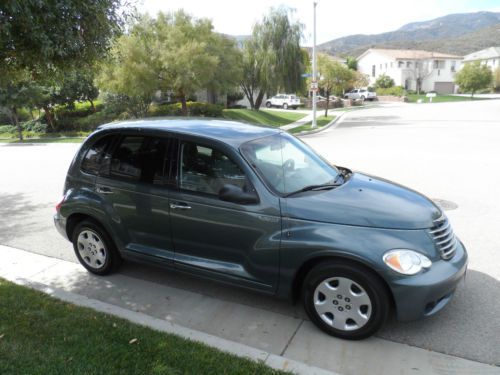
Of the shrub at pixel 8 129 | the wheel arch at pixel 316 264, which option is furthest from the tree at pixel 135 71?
the wheel arch at pixel 316 264

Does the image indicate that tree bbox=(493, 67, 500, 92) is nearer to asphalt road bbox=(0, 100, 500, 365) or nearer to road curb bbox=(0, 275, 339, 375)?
asphalt road bbox=(0, 100, 500, 365)

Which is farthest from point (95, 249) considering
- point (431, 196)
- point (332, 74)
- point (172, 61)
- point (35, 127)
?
point (332, 74)

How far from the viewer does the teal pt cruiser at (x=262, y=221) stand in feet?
10.9

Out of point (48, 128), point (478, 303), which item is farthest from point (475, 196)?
point (48, 128)

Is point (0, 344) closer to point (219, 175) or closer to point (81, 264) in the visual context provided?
point (81, 264)

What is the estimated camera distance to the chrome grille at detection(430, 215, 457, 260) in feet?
11.3

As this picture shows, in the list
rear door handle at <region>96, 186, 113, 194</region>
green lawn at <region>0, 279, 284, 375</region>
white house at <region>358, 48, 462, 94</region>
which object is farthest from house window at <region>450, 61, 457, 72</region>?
green lawn at <region>0, 279, 284, 375</region>

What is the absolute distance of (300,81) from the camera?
30.5 m

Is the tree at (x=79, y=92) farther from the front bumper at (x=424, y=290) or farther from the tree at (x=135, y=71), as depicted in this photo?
the front bumper at (x=424, y=290)

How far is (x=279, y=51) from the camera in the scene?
30031mm

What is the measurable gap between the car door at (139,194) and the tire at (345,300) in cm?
154

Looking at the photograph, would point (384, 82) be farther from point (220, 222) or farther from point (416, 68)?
point (220, 222)

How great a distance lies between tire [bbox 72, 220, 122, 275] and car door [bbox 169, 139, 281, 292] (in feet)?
3.32

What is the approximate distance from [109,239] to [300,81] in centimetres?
2757
